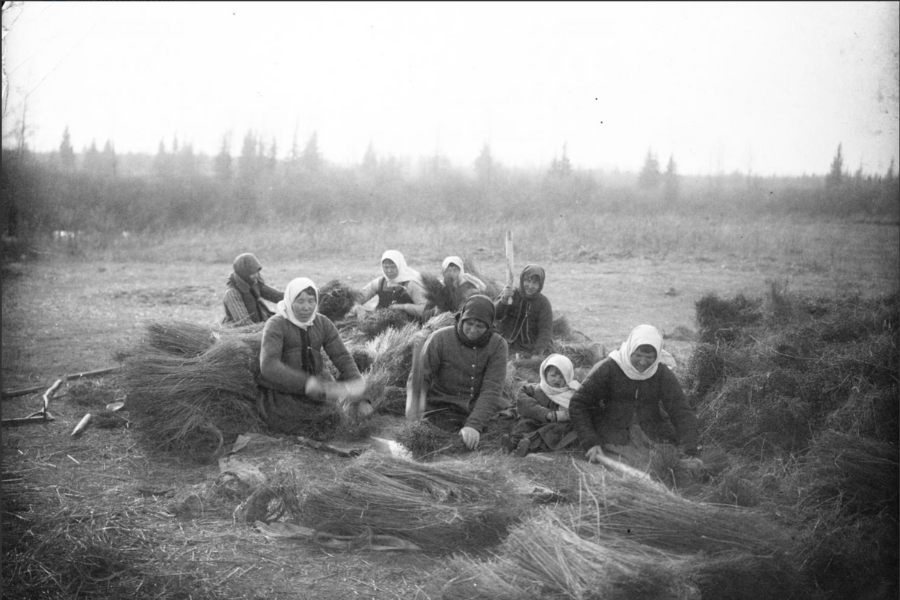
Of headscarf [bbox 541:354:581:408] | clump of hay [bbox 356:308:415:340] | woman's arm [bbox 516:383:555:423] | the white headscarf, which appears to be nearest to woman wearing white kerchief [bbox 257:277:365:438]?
the white headscarf

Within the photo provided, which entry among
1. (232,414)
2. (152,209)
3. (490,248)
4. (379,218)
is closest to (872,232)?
(490,248)

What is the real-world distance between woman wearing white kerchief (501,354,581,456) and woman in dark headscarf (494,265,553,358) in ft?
5.22

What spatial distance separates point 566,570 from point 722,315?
497cm

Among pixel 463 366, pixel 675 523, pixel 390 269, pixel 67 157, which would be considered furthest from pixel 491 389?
pixel 67 157

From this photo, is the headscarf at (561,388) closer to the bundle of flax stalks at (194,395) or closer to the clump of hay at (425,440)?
the clump of hay at (425,440)

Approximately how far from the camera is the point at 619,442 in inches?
190

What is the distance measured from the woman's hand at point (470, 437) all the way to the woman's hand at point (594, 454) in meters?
0.74

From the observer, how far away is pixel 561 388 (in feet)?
18.4

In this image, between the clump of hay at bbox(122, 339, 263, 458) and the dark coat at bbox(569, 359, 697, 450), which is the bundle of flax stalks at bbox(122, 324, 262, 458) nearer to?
the clump of hay at bbox(122, 339, 263, 458)

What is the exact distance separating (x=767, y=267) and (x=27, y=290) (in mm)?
14215

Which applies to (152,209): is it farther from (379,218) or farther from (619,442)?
(619,442)

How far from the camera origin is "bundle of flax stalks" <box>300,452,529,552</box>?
367 centimetres

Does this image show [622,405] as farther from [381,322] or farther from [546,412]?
[381,322]

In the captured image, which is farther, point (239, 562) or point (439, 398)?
point (439, 398)
